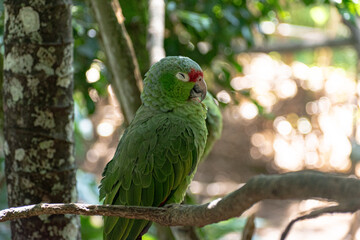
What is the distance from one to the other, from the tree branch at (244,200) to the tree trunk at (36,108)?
266mm

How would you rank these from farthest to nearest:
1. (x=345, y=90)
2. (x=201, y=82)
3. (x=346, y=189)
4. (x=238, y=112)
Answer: (x=238, y=112), (x=345, y=90), (x=201, y=82), (x=346, y=189)

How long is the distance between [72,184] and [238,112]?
3.96 m

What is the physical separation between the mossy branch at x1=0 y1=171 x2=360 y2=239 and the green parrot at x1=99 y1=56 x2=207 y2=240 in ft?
0.89

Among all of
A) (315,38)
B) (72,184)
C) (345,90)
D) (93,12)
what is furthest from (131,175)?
(345,90)

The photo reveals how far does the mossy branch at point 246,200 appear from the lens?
2.18 ft

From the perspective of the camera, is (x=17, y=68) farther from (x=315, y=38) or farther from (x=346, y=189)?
(x=315, y=38)

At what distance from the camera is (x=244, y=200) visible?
0.82m

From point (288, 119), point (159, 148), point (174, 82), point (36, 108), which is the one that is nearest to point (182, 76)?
point (174, 82)

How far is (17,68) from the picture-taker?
1.27 m

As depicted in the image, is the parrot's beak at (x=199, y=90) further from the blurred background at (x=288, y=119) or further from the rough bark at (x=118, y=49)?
the blurred background at (x=288, y=119)

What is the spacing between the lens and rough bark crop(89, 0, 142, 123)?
1.61m

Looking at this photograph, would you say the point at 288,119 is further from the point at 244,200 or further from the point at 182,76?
the point at 244,200

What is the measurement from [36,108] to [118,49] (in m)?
0.45

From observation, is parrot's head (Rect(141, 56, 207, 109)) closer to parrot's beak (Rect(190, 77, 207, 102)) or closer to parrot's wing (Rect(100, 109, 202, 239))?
parrot's beak (Rect(190, 77, 207, 102))
